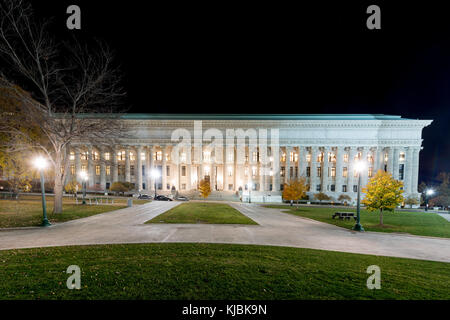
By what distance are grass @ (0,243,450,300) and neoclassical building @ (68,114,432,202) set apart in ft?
139

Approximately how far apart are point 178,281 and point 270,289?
2.67m

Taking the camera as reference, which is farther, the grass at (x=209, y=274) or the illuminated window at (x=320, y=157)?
the illuminated window at (x=320, y=157)

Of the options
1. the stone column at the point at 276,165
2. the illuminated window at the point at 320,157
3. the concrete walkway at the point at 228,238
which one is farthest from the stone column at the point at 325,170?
the concrete walkway at the point at 228,238

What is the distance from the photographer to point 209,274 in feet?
20.4

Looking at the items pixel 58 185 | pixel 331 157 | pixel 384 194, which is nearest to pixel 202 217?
pixel 58 185

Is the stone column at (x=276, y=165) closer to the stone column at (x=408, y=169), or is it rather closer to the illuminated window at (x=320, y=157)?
the illuminated window at (x=320, y=157)

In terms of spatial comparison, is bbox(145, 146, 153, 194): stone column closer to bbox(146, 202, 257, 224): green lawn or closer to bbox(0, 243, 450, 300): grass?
bbox(146, 202, 257, 224): green lawn

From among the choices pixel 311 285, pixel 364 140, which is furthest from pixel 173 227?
pixel 364 140

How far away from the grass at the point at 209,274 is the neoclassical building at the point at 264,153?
4225cm

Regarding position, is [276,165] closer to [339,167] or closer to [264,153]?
[264,153]

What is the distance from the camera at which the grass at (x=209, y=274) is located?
205 inches

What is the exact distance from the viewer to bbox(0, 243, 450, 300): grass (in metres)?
5.20

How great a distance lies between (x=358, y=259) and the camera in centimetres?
841

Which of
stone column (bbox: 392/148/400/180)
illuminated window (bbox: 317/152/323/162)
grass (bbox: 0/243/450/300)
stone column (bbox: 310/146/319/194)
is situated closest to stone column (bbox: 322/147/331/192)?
illuminated window (bbox: 317/152/323/162)
